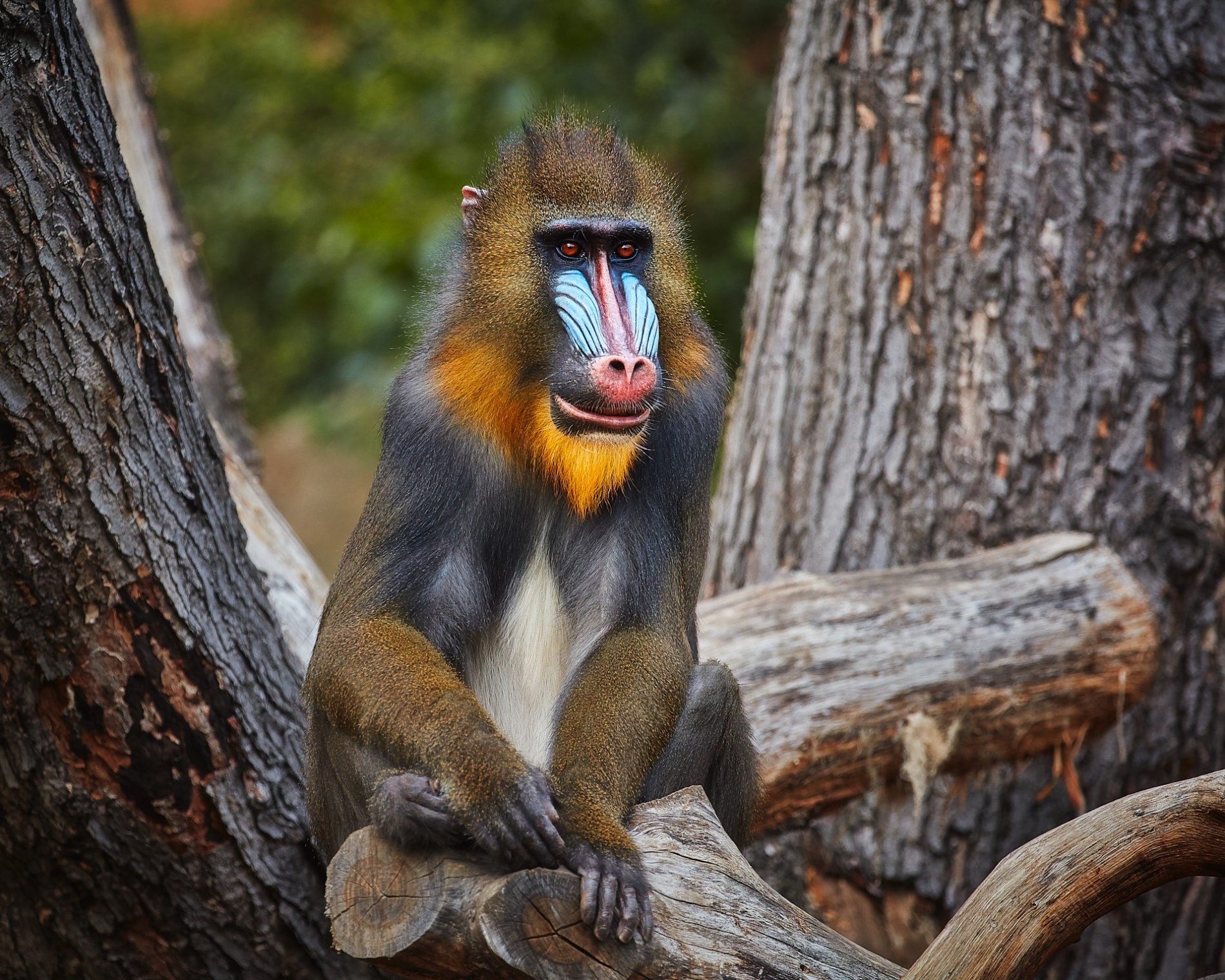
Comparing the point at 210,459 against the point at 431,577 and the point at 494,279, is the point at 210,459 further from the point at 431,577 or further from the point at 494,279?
the point at 494,279

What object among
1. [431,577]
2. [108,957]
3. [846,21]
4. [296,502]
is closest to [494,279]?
[431,577]

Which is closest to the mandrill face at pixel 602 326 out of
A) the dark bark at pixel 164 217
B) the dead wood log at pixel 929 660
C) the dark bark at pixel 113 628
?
the dark bark at pixel 113 628

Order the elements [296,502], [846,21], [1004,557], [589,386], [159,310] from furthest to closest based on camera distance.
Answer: [296,502] < [846,21] < [1004,557] < [159,310] < [589,386]

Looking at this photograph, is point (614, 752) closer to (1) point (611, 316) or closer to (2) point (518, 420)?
(2) point (518, 420)

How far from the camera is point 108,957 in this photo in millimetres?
2967

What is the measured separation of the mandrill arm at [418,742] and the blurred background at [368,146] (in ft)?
13.7

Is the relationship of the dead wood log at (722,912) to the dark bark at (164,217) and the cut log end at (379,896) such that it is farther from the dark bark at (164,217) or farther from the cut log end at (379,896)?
the dark bark at (164,217)

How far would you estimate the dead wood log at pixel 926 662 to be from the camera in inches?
144

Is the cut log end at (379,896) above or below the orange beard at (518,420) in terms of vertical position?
below

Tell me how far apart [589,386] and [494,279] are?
445mm

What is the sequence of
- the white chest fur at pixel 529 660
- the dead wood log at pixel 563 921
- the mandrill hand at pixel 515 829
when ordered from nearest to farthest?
the dead wood log at pixel 563 921 < the mandrill hand at pixel 515 829 < the white chest fur at pixel 529 660

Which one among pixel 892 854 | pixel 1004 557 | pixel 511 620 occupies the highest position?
pixel 511 620

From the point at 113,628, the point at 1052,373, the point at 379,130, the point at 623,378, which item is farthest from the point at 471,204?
the point at 379,130

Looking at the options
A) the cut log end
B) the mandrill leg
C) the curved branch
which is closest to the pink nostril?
the mandrill leg
